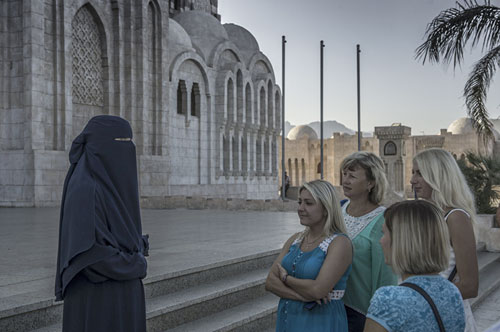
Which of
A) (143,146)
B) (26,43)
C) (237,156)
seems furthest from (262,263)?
(237,156)

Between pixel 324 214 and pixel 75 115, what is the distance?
15.1m

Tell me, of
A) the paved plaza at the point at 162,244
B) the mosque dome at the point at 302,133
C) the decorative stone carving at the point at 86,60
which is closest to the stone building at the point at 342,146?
the mosque dome at the point at 302,133

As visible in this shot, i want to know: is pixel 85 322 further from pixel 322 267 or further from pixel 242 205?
pixel 242 205

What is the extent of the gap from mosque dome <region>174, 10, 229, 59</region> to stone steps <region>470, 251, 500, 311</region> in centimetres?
1724

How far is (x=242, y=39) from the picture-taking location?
2864 cm

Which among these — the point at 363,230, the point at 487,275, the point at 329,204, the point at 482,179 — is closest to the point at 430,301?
the point at 329,204

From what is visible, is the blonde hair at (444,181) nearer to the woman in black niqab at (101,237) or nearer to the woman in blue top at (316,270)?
the woman in blue top at (316,270)

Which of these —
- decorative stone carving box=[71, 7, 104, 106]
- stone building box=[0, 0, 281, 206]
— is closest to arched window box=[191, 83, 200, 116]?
stone building box=[0, 0, 281, 206]

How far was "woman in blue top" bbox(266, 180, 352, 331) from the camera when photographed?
2609 millimetres

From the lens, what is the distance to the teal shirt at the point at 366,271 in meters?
2.81

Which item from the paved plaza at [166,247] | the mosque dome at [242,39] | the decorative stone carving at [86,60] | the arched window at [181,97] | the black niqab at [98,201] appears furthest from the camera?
the mosque dome at [242,39]

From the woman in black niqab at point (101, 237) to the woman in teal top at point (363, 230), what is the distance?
1111 millimetres

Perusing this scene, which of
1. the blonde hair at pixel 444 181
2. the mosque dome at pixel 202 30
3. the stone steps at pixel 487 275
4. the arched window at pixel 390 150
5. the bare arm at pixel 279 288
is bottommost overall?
the stone steps at pixel 487 275

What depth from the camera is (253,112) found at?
2598 cm
